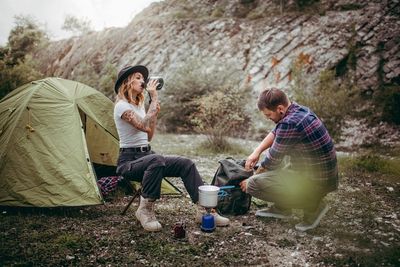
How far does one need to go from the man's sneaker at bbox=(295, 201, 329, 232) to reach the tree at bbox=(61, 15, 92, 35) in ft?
69.6

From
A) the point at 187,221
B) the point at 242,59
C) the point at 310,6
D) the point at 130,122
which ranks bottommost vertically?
the point at 187,221

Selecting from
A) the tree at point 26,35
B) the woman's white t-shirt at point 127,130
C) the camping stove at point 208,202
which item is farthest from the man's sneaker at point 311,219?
the tree at point 26,35

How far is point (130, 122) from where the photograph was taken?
3922mm

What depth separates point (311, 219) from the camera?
12.9 feet

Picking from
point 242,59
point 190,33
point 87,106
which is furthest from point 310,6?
point 87,106

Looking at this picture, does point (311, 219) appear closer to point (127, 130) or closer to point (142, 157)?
point (142, 157)

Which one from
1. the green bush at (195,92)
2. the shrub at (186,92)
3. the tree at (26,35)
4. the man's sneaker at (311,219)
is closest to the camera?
the man's sneaker at (311,219)

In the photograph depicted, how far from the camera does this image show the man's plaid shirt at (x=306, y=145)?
3.60m

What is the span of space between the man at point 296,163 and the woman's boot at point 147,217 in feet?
3.70

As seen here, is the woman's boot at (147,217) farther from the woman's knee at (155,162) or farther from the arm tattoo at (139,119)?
the arm tattoo at (139,119)

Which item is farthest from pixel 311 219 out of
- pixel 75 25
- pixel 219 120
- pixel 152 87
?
pixel 75 25

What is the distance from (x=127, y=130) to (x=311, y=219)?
7.89 feet

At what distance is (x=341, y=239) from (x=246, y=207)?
1.19m

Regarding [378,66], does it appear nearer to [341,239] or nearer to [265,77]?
[265,77]
